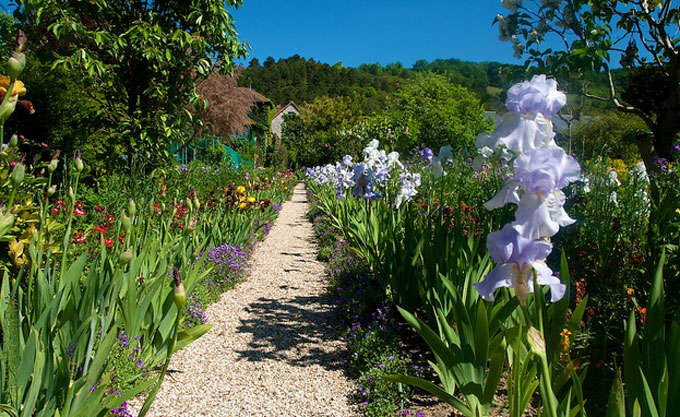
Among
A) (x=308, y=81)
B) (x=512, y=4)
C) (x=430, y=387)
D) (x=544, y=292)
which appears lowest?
(x=430, y=387)

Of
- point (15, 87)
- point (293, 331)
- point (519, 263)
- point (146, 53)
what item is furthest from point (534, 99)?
point (146, 53)

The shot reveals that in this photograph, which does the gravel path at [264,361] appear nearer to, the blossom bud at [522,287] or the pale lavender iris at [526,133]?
the blossom bud at [522,287]

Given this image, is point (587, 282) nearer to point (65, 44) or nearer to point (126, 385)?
point (126, 385)

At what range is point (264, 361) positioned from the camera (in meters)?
2.88

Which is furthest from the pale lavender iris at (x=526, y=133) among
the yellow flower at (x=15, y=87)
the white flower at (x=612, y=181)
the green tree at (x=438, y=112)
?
the green tree at (x=438, y=112)

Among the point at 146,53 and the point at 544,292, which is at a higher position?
the point at 146,53

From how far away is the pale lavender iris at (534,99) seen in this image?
1.10 metres

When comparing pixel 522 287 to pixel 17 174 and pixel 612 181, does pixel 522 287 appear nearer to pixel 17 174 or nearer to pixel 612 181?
pixel 17 174

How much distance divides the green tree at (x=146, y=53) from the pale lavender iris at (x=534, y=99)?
4335 millimetres

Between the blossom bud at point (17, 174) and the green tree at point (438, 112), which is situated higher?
the green tree at point (438, 112)

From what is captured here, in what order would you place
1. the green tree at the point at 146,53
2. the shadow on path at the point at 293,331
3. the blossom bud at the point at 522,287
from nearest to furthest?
1. the blossom bud at the point at 522,287
2. the shadow on path at the point at 293,331
3. the green tree at the point at 146,53

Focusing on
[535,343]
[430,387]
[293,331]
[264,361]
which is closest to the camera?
[535,343]

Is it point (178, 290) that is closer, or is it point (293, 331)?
point (178, 290)

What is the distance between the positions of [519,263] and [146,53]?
4.67 m
